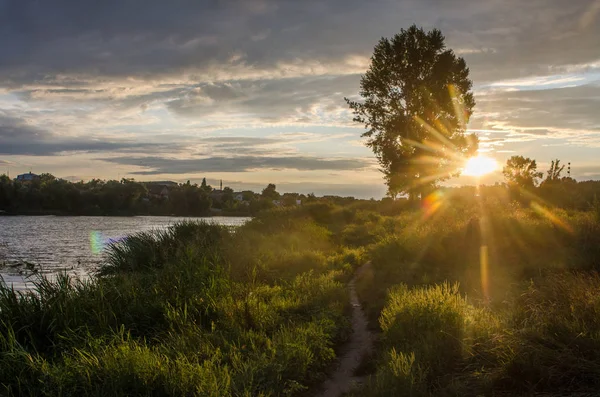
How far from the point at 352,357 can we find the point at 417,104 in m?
28.0

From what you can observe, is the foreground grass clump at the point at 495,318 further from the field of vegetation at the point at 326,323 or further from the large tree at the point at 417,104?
the large tree at the point at 417,104

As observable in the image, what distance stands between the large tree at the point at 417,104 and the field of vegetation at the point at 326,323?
17.1 m

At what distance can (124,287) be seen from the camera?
39.9 feet

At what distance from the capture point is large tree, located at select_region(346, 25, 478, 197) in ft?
112

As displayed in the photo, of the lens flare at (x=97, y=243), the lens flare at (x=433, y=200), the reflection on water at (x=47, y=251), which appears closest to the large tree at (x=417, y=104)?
the lens flare at (x=433, y=200)

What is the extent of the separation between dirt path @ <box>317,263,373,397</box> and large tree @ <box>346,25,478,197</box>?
23726mm

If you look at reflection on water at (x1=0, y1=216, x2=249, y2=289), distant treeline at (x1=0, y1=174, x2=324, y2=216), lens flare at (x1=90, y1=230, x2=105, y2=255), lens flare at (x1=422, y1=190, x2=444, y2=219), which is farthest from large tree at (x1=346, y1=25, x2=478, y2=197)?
distant treeline at (x1=0, y1=174, x2=324, y2=216)

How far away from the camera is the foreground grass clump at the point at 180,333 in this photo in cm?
675

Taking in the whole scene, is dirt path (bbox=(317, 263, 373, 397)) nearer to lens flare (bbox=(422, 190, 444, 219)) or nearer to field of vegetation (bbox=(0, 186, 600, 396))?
field of vegetation (bbox=(0, 186, 600, 396))

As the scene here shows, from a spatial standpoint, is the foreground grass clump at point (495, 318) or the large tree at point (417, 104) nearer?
the foreground grass clump at point (495, 318)

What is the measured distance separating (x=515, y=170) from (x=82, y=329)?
4358cm

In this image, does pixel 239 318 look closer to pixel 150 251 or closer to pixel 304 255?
pixel 304 255

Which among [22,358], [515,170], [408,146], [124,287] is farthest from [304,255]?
[515,170]

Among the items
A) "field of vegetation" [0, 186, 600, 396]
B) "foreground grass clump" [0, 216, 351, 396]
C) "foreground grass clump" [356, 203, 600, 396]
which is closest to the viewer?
"foreground grass clump" [356, 203, 600, 396]
